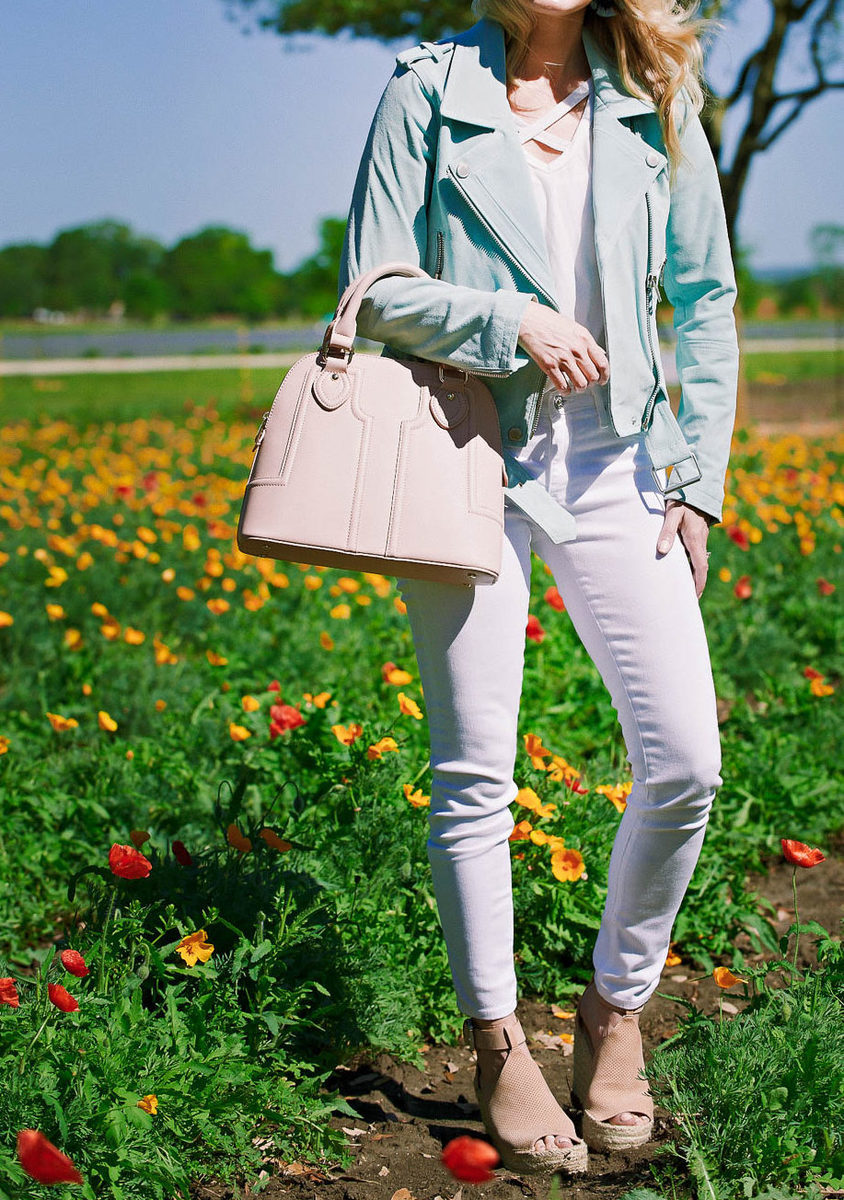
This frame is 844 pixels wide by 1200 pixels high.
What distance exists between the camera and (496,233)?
1.96m

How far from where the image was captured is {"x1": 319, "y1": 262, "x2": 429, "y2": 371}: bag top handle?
191 cm

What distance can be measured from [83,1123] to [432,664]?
0.89 meters

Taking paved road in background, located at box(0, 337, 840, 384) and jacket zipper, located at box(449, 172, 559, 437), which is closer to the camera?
jacket zipper, located at box(449, 172, 559, 437)

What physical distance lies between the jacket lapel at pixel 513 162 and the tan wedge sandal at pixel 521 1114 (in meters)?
1.29

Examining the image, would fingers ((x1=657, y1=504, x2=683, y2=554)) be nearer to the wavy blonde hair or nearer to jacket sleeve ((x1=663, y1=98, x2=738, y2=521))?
jacket sleeve ((x1=663, y1=98, x2=738, y2=521))

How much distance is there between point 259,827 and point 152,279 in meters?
94.7

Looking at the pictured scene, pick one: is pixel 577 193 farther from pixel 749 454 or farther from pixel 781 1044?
pixel 749 454

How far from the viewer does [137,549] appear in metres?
4.83

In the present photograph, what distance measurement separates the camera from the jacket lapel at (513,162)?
196cm

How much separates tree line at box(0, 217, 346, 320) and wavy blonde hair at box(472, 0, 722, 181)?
3141 inches

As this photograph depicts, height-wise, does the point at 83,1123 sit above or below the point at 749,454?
below

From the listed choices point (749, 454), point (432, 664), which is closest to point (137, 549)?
point (432, 664)

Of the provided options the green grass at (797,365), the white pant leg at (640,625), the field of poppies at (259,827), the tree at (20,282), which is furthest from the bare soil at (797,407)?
the tree at (20,282)

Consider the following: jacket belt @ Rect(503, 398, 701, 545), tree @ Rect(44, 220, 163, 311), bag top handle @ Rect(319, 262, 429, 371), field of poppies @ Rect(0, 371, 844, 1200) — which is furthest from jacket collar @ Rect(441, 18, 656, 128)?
tree @ Rect(44, 220, 163, 311)
